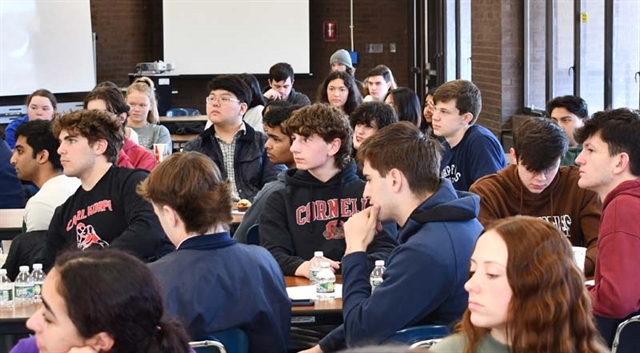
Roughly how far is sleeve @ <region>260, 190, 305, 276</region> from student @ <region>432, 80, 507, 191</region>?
171 cm

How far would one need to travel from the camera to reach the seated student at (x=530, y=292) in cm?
245

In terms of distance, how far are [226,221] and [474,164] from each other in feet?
8.99

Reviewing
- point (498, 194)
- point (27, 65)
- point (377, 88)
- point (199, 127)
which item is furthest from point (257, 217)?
point (27, 65)

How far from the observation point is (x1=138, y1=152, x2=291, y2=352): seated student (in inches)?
133

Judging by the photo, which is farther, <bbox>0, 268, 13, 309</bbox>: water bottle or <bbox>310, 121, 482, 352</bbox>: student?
<bbox>0, 268, 13, 309</bbox>: water bottle

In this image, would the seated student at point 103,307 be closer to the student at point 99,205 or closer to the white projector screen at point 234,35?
the student at point 99,205

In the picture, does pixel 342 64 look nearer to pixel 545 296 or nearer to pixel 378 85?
pixel 378 85

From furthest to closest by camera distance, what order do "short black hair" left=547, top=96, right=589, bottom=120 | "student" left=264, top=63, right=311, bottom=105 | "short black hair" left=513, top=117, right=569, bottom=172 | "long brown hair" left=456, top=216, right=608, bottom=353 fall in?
1. "student" left=264, top=63, right=311, bottom=105
2. "short black hair" left=547, top=96, right=589, bottom=120
3. "short black hair" left=513, top=117, right=569, bottom=172
4. "long brown hair" left=456, top=216, right=608, bottom=353

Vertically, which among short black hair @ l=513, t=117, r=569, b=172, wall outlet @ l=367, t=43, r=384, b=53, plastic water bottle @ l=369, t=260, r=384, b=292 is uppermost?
wall outlet @ l=367, t=43, r=384, b=53

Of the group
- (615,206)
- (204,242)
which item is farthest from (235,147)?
(615,206)

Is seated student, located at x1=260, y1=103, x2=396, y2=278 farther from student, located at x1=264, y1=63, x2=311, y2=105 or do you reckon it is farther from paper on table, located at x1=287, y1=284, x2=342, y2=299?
Answer: student, located at x1=264, y1=63, x2=311, y2=105

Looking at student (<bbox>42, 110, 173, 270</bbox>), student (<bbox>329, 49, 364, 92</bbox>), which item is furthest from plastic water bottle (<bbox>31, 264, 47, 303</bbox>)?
student (<bbox>329, 49, 364, 92</bbox>)

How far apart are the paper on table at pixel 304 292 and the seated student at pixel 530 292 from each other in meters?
1.54

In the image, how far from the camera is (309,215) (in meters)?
4.59
